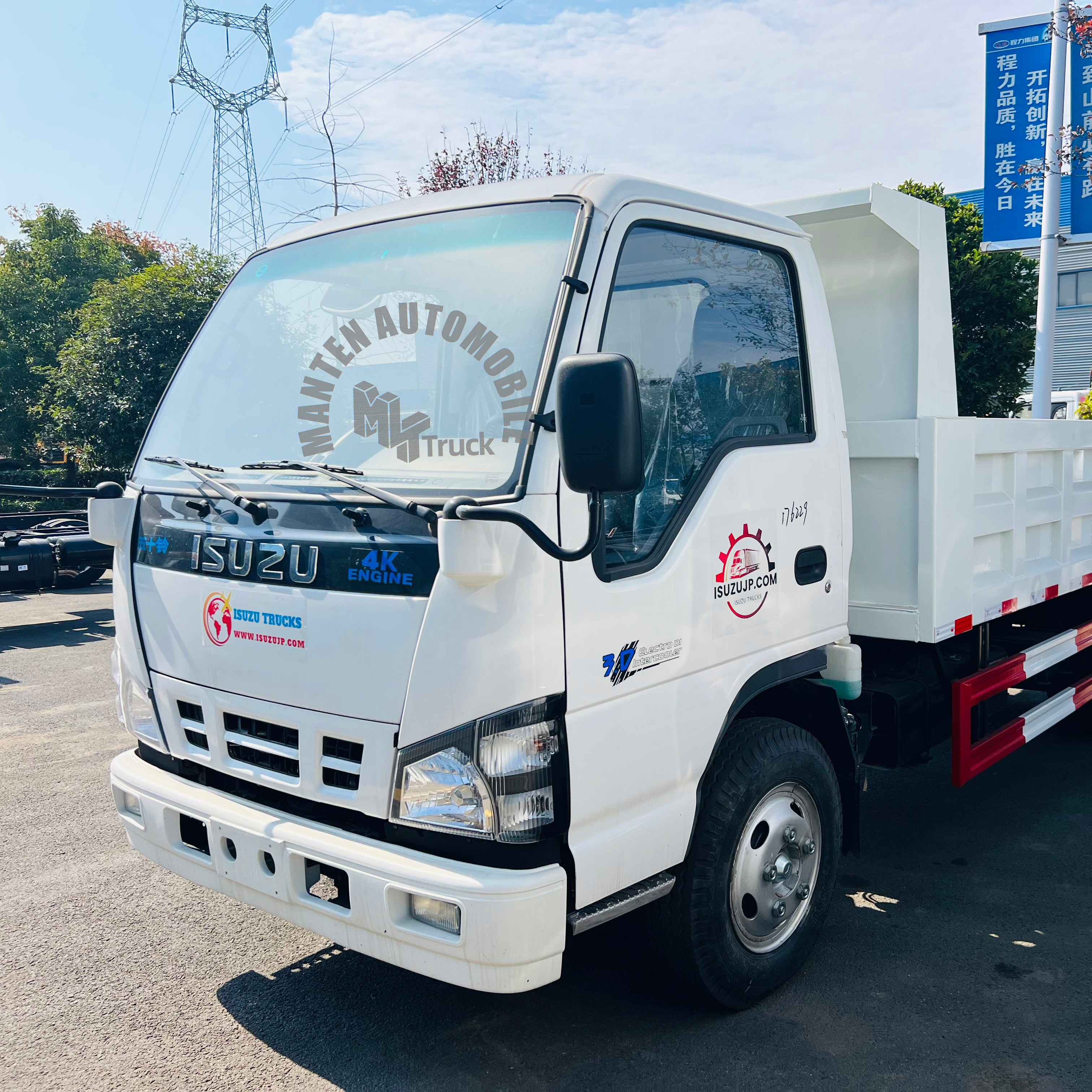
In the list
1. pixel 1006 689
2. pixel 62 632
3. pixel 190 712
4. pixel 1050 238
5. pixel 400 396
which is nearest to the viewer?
pixel 400 396

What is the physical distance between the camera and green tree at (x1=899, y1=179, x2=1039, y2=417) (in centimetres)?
1331

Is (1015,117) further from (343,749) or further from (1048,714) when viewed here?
(343,749)

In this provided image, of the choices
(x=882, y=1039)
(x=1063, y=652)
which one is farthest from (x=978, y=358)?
(x=882, y=1039)

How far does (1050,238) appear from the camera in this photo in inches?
445

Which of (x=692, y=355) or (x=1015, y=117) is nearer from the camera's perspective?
(x=692, y=355)

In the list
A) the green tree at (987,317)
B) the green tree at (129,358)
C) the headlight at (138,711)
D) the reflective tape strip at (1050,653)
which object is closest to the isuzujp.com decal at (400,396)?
the headlight at (138,711)

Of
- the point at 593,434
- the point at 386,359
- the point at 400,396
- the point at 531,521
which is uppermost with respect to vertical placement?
the point at 386,359

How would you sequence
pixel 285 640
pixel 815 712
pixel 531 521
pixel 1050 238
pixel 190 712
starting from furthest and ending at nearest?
1. pixel 1050 238
2. pixel 815 712
3. pixel 190 712
4. pixel 285 640
5. pixel 531 521

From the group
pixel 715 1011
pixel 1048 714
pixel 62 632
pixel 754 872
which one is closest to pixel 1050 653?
pixel 1048 714

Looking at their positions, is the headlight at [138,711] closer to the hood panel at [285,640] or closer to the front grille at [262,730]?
the hood panel at [285,640]

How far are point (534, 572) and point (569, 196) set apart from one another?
3.42ft

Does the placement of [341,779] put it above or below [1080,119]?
below

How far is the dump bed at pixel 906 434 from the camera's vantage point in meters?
3.60

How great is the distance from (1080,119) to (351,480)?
35.8 ft
